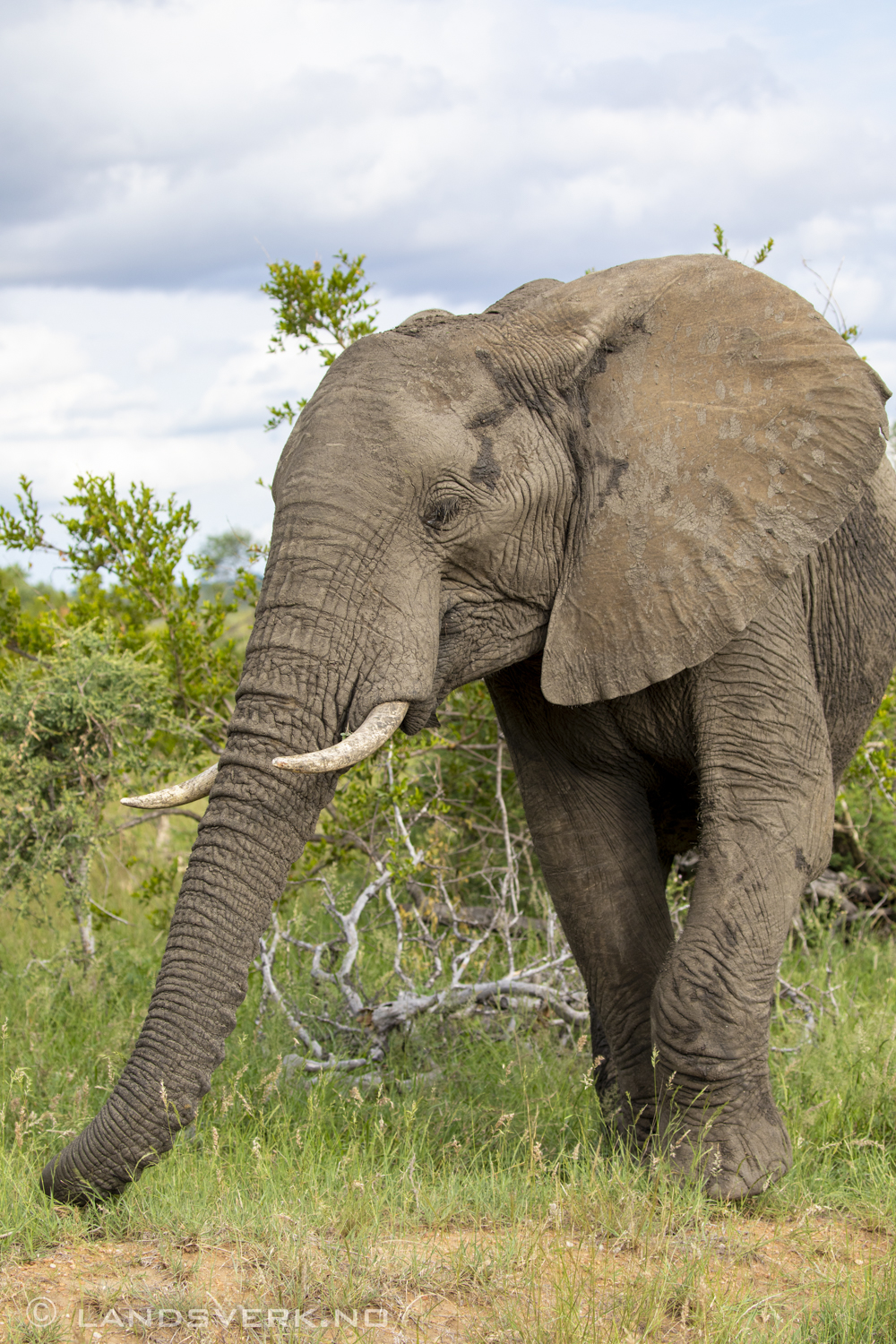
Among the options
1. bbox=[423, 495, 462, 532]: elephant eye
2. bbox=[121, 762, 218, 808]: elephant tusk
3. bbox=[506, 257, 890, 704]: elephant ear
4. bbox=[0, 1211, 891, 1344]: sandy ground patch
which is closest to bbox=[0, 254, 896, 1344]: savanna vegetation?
bbox=[0, 1211, 891, 1344]: sandy ground patch

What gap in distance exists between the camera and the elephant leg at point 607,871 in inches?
173

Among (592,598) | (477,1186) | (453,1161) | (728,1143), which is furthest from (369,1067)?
(592,598)

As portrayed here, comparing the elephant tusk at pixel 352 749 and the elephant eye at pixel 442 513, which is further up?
the elephant eye at pixel 442 513

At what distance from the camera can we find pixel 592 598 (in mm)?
3699

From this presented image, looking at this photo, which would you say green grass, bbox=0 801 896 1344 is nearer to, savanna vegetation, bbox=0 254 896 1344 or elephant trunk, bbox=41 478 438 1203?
savanna vegetation, bbox=0 254 896 1344

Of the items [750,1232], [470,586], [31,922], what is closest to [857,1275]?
[750,1232]

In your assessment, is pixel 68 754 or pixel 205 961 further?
pixel 68 754

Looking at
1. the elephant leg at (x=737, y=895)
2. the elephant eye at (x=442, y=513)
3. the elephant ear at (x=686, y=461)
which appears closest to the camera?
the elephant eye at (x=442, y=513)

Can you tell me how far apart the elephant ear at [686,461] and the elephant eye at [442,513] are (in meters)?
0.40

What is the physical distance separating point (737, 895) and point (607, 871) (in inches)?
26.8

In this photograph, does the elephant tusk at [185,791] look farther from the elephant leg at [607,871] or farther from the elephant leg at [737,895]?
the elephant leg at [737,895]

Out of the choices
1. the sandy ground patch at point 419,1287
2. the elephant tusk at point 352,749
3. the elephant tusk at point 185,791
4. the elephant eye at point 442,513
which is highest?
the elephant eye at point 442,513

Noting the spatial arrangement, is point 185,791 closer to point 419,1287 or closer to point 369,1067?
point 419,1287

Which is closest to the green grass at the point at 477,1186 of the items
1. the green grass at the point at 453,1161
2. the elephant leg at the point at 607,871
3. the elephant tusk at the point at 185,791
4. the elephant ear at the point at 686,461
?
the green grass at the point at 453,1161
